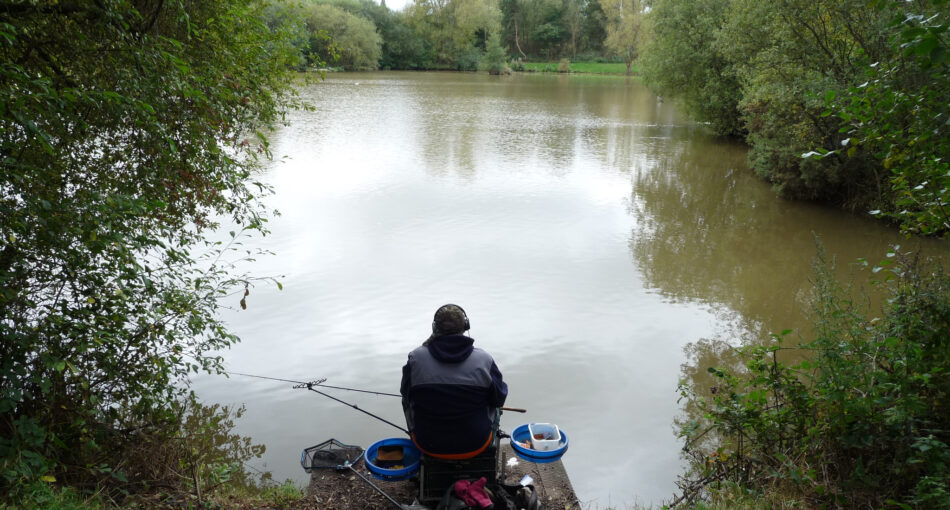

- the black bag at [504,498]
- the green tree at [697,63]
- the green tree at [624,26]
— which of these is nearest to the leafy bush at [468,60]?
the green tree at [624,26]

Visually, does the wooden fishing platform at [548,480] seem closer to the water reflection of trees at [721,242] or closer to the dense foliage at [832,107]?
the dense foliage at [832,107]

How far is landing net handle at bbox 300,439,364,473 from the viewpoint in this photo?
4441 millimetres

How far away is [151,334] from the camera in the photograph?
13.5 ft

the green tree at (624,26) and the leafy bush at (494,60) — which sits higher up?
the green tree at (624,26)

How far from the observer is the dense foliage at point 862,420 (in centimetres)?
331

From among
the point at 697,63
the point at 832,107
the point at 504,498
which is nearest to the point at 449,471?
the point at 504,498

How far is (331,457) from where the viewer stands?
4539 millimetres

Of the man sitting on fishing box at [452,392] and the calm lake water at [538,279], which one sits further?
the calm lake water at [538,279]

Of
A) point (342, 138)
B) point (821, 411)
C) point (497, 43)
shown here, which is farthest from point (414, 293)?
point (497, 43)

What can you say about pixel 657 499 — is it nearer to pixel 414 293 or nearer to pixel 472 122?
pixel 414 293

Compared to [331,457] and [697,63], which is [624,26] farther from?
[331,457]

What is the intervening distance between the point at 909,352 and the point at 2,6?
18.3ft

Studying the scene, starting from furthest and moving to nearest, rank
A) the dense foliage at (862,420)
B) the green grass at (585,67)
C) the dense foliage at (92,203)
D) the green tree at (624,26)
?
the green grass at (585,67) → the green tree at (624,26) → the dense foliage at (862,420) → the dense foliage at (92,203)

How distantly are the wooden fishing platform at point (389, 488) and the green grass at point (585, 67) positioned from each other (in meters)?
64.1
